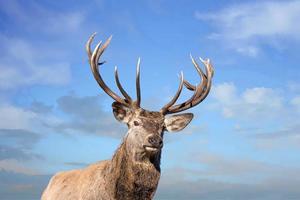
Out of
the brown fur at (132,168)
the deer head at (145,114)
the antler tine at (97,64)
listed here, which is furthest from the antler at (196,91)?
the antler tine at (97,64)

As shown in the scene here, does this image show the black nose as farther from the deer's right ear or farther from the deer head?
the deer's right ear

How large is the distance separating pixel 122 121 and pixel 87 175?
4.31 feet

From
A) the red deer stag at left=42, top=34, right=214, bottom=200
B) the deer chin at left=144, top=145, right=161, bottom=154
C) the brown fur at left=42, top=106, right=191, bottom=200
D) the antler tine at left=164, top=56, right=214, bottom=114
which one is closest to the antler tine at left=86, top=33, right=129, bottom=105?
the red deer stag at left=42, top=34, right=214, bottom=200

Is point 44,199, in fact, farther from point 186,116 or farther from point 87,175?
point 186,116

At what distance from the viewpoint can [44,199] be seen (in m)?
13.0

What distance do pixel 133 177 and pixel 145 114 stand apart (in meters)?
1.24

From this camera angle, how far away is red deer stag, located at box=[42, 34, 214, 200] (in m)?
10.3

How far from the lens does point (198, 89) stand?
12289mm

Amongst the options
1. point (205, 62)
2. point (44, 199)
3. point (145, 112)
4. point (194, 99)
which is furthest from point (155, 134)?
point (44, 199)

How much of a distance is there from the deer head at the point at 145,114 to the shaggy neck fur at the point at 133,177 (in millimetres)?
142

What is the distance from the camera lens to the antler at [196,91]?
11.5 m

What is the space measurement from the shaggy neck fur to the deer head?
142 millimetres

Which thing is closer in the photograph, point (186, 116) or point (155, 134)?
point (155, 134)

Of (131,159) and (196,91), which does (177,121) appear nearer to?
(196,91)
